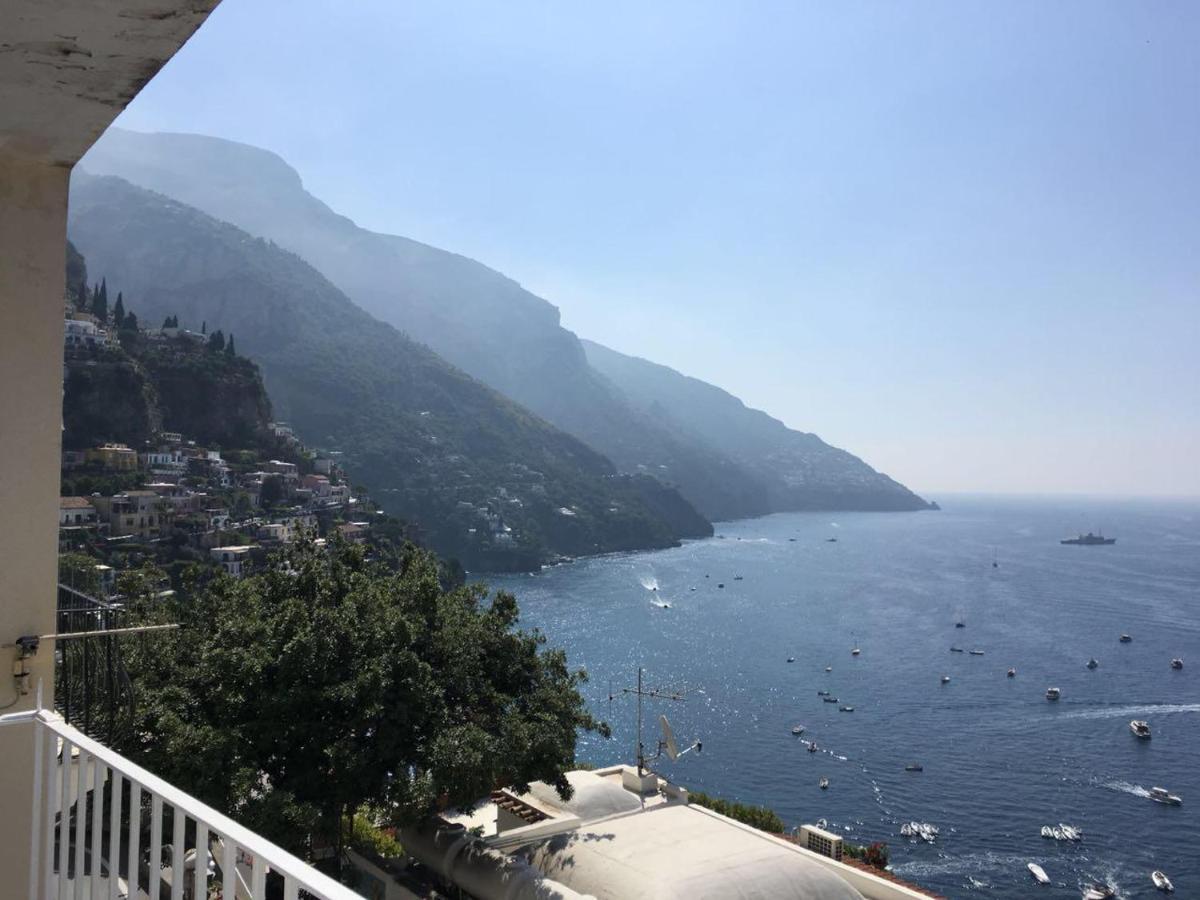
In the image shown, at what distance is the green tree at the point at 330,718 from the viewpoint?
9.70 m

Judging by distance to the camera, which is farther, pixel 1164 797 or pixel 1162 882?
pixel 1164 797

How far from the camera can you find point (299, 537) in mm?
16875

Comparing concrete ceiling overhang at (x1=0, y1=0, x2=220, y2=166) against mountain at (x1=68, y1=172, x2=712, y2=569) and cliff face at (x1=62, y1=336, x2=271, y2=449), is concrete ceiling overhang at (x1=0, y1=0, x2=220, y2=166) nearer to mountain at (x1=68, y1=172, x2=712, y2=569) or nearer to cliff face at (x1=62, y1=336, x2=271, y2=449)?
cliff face at (x1=62, y1=336, x2=271, y2=449)

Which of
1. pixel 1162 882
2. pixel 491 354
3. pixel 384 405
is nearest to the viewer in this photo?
pixel 1162 882

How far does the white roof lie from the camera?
10.6m

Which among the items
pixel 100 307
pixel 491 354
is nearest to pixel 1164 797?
pixel 100 307

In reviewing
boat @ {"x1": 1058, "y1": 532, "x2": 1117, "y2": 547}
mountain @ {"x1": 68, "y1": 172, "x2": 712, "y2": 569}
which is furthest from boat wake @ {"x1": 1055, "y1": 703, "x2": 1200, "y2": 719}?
boat @ {"x1": 1058, "y1": 532, "x2": 1117, "y2": 547}

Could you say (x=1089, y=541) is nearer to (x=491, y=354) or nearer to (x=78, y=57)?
(x=491, y=354)

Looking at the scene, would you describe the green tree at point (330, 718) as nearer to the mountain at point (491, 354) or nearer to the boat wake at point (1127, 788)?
the boat wake at point (1127, 788)

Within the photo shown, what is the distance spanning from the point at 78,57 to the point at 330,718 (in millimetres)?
9475

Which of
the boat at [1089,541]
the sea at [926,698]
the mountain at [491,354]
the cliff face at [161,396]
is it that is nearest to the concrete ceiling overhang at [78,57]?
the sea at [926,698]

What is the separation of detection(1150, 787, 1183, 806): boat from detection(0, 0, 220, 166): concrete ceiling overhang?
41.2 metres

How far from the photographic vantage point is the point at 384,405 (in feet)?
362

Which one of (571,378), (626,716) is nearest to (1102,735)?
(626,716)
